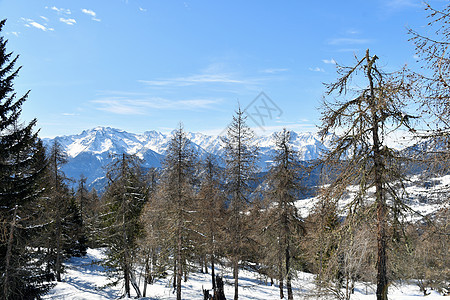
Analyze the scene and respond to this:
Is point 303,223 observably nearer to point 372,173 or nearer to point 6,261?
point 372,173

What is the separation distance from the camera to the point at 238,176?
18375 millimetres

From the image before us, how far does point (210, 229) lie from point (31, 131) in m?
15.4

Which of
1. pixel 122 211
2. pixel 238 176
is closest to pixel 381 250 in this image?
pixel 238 176

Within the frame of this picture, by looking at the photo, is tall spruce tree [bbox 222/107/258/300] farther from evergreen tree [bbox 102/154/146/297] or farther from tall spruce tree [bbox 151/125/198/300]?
evergreen tree [bbox 102/154/146/297]

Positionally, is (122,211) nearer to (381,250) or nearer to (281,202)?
(281,202)

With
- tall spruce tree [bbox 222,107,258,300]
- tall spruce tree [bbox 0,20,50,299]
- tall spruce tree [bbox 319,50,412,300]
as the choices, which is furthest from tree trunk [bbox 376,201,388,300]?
tall spruce tree [bbox 0,20,50,299]

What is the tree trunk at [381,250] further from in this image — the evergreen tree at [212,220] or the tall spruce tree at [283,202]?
the evergreen tree at [212,220]

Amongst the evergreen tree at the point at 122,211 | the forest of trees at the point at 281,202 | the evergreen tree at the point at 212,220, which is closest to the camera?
the forest of trees at the point at 281,202

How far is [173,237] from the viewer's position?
17.5 metres

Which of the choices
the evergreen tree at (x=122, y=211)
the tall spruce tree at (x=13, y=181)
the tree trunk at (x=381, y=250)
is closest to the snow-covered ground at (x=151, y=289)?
the evergreen tree at (x=122, y=211)

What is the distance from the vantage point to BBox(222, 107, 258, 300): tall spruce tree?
18406mm

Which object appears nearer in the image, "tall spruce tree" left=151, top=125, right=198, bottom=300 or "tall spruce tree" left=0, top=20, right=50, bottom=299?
"tall spruce tree" left=0, top=20, right=50, bottom=299

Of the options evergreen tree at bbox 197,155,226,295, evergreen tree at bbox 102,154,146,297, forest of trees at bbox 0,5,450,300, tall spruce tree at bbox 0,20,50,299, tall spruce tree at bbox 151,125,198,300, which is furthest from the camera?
evergreen tree at bbox 197,155,226,295

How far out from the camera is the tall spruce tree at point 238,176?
60.4 feet
